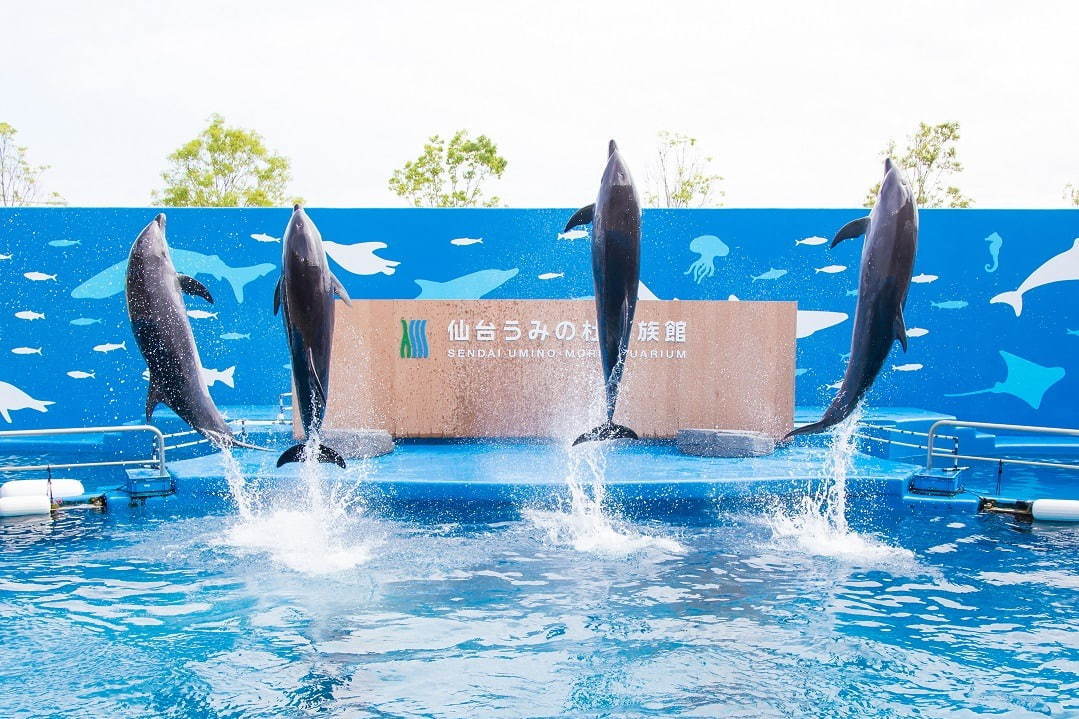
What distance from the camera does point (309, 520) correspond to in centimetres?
725

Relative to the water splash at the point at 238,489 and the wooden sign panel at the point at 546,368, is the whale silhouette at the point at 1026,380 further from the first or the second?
the water splash at the point at 238,489

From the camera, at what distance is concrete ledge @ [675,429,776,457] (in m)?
8.70

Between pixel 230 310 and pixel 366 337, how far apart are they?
13.2 ft

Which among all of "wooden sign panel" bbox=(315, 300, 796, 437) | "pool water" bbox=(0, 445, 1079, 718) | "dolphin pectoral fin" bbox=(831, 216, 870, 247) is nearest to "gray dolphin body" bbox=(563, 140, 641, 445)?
"dolphin pectoral fin" bbox=(831, 216, 870, 247)

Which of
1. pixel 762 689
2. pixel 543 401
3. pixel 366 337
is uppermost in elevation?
pixel 366 337

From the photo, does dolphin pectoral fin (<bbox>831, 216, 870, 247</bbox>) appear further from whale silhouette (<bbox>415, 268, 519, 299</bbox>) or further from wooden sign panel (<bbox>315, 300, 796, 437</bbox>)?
whale silhouette (<bbox>415, 268, 519, 299</bbox>)

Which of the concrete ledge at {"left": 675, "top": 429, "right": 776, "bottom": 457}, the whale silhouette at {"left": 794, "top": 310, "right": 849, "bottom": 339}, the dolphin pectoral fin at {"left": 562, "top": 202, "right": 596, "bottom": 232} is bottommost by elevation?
the concrete ledge at {"left": 675, "top": 429, "right": 776, "bottom": 457}

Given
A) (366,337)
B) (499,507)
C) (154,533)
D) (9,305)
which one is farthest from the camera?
(9,305)

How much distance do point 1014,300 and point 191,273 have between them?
10.6 meters

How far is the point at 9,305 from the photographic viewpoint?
40.7ft

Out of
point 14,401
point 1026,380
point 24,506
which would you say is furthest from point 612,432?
point 14,401

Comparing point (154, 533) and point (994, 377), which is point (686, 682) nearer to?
point (154, 533)

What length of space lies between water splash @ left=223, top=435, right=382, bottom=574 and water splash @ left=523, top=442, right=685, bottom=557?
4.14 ft

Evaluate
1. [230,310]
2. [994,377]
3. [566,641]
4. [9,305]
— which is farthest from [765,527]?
[9,305]
